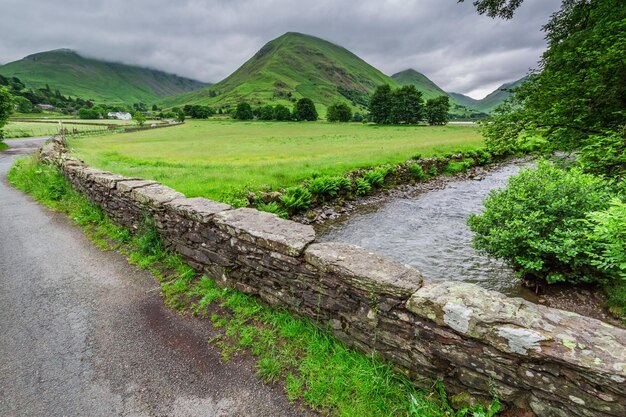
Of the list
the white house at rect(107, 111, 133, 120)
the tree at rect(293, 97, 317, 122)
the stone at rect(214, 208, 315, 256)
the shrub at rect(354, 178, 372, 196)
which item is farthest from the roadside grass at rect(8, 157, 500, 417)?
the white house at rect(107, 111, 133, 120)

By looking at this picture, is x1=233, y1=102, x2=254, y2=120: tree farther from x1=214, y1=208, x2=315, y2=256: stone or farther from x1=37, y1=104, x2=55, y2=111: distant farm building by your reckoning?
x1=214, y1=208, x2=315, y2=256: stone

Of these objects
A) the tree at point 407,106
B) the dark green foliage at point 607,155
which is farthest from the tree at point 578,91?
the tree at point 407,106

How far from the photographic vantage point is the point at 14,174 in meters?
17.5

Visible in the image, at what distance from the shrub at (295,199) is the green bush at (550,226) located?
781 centimetres

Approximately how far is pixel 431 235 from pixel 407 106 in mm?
80863

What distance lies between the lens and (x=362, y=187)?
54.2ft

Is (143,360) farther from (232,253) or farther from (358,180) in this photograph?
(358,180)

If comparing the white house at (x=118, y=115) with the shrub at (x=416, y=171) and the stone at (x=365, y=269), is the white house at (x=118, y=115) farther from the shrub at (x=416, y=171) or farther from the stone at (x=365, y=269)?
the stone at (x=365, y=269)

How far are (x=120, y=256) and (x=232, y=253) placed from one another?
4.05 meters

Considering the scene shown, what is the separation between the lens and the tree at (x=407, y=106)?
82.7m

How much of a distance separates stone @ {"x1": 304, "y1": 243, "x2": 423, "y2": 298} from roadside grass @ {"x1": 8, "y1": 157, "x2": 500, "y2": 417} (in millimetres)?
1095

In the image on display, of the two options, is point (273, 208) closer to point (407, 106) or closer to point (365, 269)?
point (365, 269)

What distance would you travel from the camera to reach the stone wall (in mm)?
2678

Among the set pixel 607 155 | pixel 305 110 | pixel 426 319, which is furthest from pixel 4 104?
pixel 305 110
